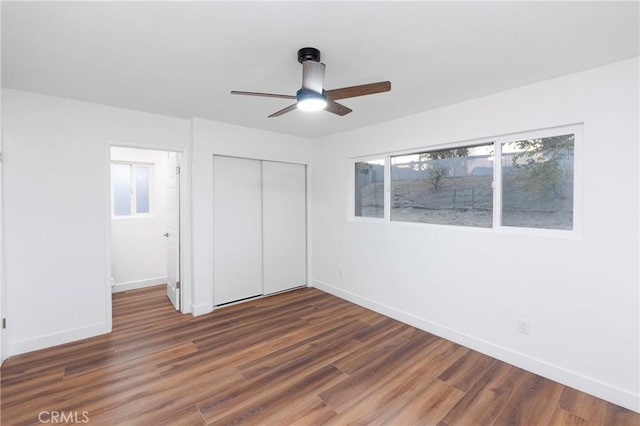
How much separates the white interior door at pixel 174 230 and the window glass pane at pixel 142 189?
38.1 inches

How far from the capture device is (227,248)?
3.95 metres

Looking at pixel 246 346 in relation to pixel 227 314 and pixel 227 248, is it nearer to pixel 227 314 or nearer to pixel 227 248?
pixel 227 314

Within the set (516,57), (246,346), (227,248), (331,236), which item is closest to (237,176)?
(227,248)

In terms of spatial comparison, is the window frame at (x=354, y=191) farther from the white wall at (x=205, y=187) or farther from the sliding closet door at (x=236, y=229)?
the white wall at (x=205, y=187)

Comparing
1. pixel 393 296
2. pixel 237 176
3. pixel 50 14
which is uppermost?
pixel 50 14

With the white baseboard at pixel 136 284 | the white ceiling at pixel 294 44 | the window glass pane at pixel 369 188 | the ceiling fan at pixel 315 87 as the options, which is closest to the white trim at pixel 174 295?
the white baseboard at pixel 136 284

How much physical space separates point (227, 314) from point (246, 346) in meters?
0.90

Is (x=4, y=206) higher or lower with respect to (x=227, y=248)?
higher

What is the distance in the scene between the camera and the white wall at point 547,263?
2.04m

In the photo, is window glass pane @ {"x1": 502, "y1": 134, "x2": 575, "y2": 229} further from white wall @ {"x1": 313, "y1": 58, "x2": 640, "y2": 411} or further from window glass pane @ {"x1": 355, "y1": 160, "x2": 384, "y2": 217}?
window glass pane @ {"x1": 355, "y1": 160, "x2": 384, "y2": 217}

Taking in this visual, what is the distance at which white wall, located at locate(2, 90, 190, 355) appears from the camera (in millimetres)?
2643

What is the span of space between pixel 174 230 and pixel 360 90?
3.15 m

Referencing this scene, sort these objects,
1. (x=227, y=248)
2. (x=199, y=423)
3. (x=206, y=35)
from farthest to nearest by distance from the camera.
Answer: (x=227, y=248) → (x=199, y=423) → (x=206, y=35)

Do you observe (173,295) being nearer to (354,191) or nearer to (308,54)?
(354,191)
